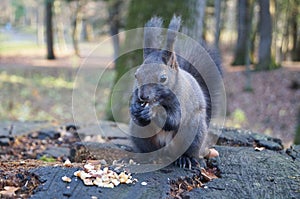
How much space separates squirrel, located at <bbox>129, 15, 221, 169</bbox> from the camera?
2119mm

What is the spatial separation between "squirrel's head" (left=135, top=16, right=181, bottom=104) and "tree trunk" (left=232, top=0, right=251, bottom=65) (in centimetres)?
1187

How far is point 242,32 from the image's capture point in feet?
46.8

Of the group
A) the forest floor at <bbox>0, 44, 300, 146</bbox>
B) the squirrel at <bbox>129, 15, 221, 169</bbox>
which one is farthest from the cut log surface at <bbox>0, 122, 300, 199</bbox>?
the forest floor at <bbox>0, 44, 300, 146</bbox>

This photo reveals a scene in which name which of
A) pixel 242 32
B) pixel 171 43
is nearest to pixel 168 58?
pixel 171 43

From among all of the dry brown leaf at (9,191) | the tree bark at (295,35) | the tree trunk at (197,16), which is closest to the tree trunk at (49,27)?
the tree bark at (295,35)

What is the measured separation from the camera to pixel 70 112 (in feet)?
27.7

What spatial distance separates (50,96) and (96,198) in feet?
27.5

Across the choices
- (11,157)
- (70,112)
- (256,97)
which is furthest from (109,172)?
(256,97)

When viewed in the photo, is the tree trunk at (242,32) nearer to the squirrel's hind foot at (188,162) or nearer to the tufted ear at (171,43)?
the squirrel's hind foot at (188,162)

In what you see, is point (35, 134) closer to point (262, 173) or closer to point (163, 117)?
point (163, 117)

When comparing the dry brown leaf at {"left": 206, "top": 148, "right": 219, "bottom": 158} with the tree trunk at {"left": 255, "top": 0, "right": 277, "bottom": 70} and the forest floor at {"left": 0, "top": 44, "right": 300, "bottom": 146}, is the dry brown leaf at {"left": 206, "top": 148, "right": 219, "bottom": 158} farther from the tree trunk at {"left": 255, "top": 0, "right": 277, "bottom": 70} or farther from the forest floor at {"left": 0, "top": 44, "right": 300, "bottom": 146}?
the tree trunk at {"left": 255, "top": 0, "right": 277, "bottom": 70}

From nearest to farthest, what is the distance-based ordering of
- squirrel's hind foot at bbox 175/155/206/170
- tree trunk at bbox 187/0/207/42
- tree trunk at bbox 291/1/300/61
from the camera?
1. squirrel's hind foot at bbox 175/155/206/170
2. tree trunk at bbox 187/0/207/42
3. tree trunk at bbox 291/1/300/61

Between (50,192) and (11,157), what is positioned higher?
(50,192)

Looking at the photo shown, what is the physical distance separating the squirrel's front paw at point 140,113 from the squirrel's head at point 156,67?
0.06m
